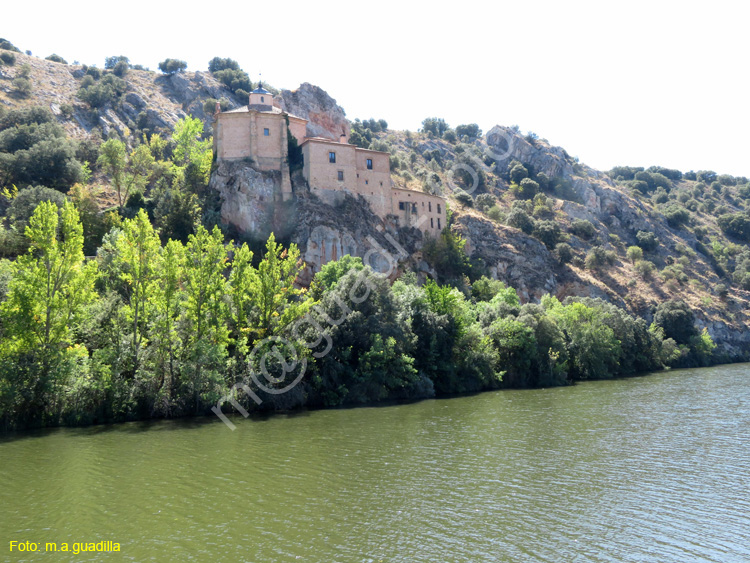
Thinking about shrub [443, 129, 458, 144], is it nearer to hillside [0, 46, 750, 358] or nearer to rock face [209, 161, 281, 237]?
hillside [0, 46, 750, 358]

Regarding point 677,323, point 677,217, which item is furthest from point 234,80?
point 677,217

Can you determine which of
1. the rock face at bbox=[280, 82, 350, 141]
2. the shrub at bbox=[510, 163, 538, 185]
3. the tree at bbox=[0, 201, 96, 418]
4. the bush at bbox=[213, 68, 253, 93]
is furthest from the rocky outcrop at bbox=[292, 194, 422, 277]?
the bush at bbox=[213, 68, 253, 93]

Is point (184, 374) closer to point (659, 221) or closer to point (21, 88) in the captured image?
point (21, 88)

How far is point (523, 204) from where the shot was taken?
98.8 m

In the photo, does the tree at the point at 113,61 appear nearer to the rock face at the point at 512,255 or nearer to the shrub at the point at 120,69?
the shrub at the point at 120,69

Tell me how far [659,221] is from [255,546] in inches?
4399

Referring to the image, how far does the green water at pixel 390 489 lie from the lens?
15.1m

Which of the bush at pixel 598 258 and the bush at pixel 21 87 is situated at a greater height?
the bush at pixel 21 87

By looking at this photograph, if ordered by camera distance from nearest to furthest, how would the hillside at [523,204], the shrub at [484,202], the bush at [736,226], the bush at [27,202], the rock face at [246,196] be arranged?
the bush at [27,202] < the rock face at [246,196] < the hillside at [523,204] < the shrub at [484,202] < the bush at [736,226]

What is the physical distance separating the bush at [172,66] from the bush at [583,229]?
273 feet

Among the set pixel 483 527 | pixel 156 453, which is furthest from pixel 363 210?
pixel 483 527

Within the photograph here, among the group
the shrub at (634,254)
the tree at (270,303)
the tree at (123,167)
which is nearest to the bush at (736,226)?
the shrub at (634,254)

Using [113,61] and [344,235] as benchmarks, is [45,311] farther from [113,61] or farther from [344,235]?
[113,61]

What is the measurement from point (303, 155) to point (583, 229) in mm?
54465
